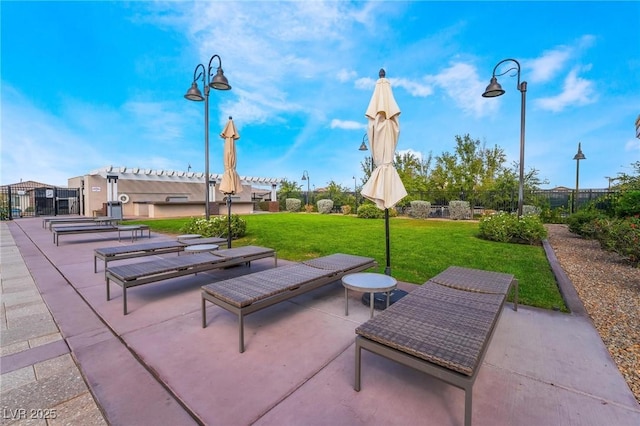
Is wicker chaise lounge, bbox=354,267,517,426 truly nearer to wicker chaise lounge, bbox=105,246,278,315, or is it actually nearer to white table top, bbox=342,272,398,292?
white table top, bbox=342,272,398,292

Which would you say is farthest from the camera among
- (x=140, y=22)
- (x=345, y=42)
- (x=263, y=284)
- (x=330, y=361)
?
(x=345, y=42)

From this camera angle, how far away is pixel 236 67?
11.7 m

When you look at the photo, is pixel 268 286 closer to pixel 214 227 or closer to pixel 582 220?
pixel 214 227

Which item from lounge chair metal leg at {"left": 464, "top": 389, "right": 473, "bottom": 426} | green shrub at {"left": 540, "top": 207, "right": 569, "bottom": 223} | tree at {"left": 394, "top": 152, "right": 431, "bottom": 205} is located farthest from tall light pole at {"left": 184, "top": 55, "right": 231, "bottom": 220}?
tree at {"left": 394, "top": 152, "right": 431, "bottom": 205}

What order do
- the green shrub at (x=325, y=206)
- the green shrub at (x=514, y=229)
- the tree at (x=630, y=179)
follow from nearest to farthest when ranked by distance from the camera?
the green shrub at (x=514, y=229)
the tree at (x=630, y=179)
the green shrub at (x=325, y=206)

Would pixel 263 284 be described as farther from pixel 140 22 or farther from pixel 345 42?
pixel 140 22

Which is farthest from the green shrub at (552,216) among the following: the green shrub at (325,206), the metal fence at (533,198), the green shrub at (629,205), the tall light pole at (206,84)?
the tall light pole at (206,84)

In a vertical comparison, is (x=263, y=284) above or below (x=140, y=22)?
below

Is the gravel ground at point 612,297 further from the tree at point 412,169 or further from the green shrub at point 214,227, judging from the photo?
the tree at point 412,169

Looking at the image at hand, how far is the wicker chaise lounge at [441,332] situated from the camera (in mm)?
1522

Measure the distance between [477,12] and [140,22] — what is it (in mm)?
11794

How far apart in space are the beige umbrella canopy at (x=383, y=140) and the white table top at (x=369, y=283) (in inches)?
34.3

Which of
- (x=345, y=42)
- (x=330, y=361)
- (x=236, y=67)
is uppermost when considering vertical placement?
(x=345, y=42)

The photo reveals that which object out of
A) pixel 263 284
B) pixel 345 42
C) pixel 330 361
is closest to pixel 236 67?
pixel 345 42
